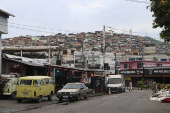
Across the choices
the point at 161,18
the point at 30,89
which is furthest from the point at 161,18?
the point at 30,89

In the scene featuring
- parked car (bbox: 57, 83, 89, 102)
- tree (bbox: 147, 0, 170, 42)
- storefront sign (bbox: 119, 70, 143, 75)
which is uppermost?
tree (bbox: 147, 0, 170, 42)

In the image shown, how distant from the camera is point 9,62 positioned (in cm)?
2775

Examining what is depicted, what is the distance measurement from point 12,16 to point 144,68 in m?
48.2

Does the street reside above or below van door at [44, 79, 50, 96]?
below

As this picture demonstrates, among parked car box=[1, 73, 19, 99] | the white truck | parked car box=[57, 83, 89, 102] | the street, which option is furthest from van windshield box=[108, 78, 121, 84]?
parked car box=[1, 73, 19, 99]

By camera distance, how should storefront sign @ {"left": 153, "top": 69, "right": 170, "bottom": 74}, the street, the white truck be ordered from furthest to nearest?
storefront sign @ {"left": 153, "top": 69, "right": 170, "bottom": 74}
the white truck
the street

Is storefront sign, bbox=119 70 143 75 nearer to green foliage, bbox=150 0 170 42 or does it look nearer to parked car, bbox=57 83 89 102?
parked car, bbox=57 83 89 102

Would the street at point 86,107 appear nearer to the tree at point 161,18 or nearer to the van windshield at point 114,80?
the tree at point 161,18

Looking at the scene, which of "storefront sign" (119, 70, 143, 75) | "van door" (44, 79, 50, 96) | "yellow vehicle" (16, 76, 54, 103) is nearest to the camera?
"yellow vehicle" (16, 76, 54, 103)

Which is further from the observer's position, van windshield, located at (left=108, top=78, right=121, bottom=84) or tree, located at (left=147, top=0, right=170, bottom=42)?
van windshield, located at (left=108, top=78, right=121, bottom=84)

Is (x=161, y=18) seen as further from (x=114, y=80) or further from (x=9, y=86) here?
(x=114, y=80)


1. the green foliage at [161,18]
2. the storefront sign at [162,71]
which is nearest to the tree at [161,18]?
the green foliage at [161,18]

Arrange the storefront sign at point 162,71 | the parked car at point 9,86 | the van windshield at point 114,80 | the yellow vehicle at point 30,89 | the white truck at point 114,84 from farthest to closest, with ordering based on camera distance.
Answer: the storefront sign at point 162,71 → the van windshield at point 114,80 → the white truck at point 114,84 → the parked car at point 9,86 → the yellow vehicle at point 30,89

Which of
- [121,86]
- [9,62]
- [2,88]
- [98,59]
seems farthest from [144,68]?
[2,88]
